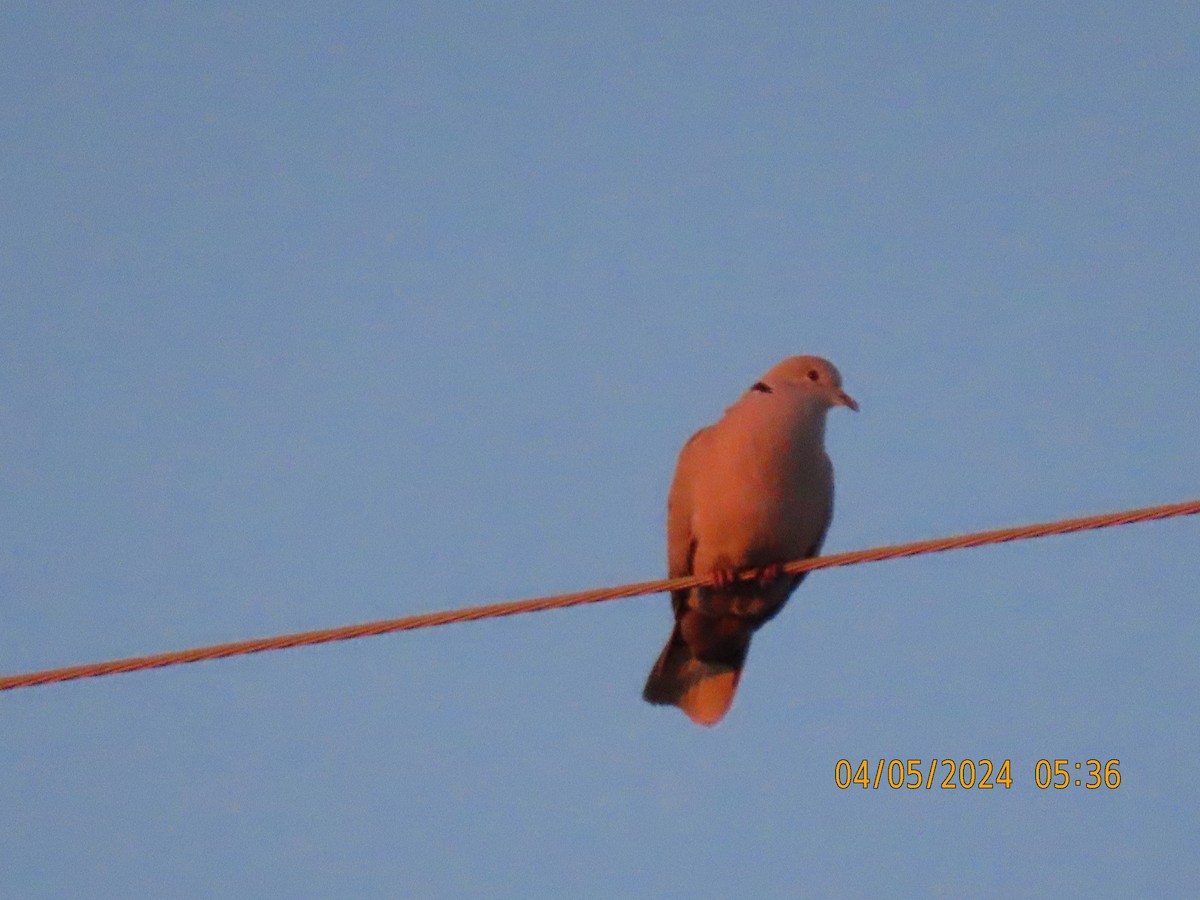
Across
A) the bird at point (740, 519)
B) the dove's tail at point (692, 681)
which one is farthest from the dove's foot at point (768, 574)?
the dove's tail at point (692, 681)

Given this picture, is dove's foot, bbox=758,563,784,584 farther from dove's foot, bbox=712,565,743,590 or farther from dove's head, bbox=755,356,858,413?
dove's head, bbox=755,356,858,413

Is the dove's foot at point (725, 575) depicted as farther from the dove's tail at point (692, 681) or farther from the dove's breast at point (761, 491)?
the dove's tail at point (692, 681)

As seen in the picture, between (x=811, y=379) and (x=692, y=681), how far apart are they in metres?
1.25

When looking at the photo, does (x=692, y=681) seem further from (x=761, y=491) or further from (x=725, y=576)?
(x=761, y=491)

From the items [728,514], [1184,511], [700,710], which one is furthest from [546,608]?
[700,710]

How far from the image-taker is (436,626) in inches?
189

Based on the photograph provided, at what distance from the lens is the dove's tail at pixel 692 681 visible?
7.35 m

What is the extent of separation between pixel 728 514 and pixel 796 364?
0.88m

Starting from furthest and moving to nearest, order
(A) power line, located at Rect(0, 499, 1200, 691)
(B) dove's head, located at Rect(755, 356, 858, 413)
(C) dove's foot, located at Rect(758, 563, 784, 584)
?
1. (B) dove's head, located at Rect(755, 356, 858, 413)
2. (C) dove's foot, located at Rect(758, 563, 784, 584)
3. (A) power line, located at Rect(0, 499, 1200, 691)

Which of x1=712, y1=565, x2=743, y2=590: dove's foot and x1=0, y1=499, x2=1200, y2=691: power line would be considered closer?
x1=0, y1=499, x2=1200, y2=691: power line

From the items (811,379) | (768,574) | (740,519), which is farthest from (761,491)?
(811,379)

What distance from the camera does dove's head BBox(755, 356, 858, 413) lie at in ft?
23.8

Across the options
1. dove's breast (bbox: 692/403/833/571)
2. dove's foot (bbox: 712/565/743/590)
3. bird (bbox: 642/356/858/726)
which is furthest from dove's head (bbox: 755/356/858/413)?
dove's foot (bbox: 712/565/743/590)

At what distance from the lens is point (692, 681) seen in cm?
738
